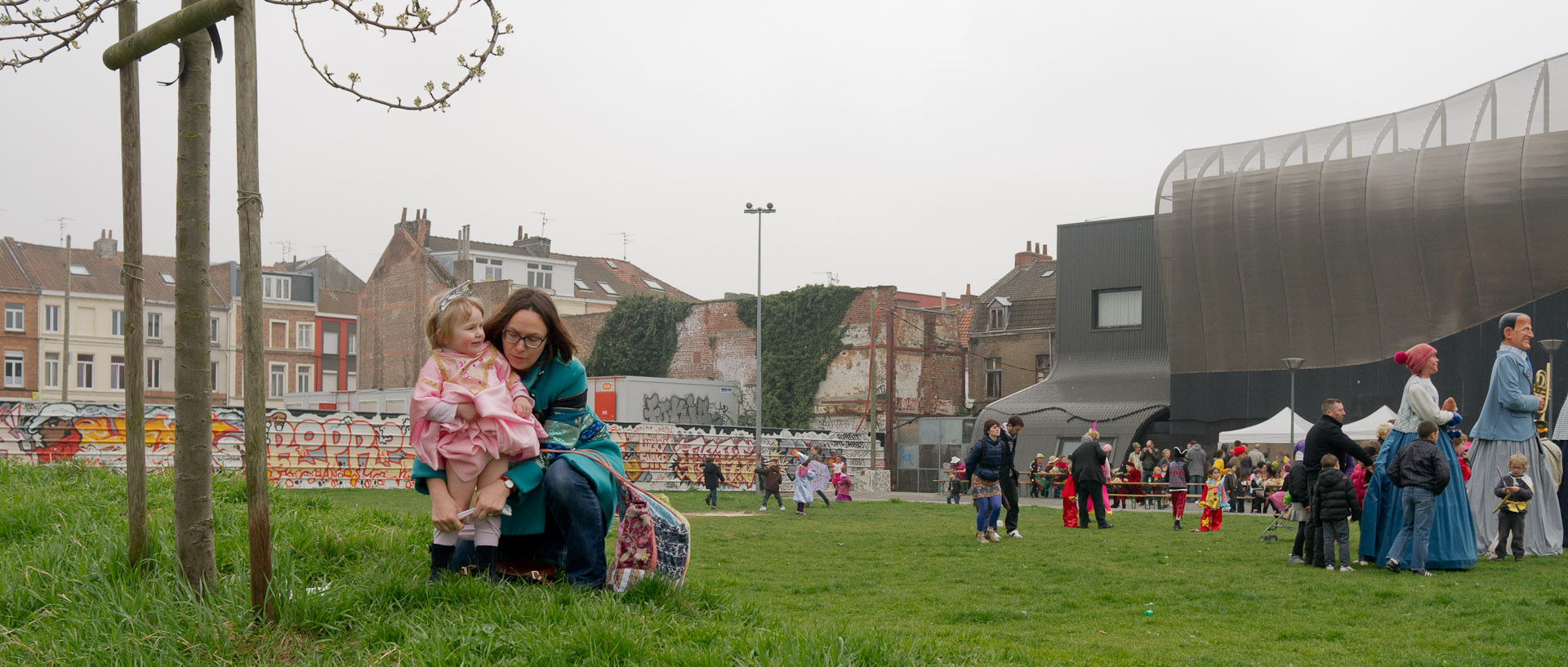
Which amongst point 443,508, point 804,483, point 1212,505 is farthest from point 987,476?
point 443,508

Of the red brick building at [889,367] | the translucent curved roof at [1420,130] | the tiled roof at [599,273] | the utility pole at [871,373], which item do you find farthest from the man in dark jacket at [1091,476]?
the tiled roof at [599,273]

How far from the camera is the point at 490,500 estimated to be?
5.13 m

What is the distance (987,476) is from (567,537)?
39.3 ft

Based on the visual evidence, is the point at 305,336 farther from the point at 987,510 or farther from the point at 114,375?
the point at 987,510

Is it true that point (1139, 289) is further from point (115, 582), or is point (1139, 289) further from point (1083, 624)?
point (115, 582)

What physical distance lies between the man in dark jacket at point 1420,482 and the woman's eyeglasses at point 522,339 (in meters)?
9.38

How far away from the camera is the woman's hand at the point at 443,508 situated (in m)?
5.16

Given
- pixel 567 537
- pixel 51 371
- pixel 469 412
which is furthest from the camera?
pixel 51 371

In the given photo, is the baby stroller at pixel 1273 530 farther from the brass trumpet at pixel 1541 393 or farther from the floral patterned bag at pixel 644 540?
the floral patterned bag at pixel 644 540

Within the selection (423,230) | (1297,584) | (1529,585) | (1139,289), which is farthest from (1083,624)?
(423,230)

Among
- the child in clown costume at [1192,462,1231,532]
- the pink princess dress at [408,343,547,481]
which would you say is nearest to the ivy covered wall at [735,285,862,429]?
the child in clown costume at [1192,462,1231,532]

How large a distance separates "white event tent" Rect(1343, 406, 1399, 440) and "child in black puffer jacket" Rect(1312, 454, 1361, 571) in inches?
932

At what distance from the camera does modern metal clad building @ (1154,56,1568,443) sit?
33750 millimetres

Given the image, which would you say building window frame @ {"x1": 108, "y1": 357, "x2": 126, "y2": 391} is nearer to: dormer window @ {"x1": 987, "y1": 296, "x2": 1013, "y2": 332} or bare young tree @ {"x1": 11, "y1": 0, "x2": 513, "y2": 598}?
dormer window @ {"x1": 987, "y1": 296, "x2": 1013, "y2": 332}
